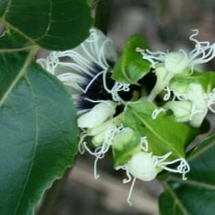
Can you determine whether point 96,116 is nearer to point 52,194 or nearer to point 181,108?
point 181,108

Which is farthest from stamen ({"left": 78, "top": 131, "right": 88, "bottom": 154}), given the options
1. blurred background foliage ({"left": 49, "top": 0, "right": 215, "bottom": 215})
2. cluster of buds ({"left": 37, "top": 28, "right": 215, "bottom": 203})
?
blurred background foliage ({"left": 49, "top": 0, "right": 215, "bottom": 215})

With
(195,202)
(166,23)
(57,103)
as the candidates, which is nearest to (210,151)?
(195,202)

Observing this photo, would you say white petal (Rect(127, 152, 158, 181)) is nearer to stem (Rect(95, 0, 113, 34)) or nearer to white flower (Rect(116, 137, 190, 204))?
white flower (Rect(116, 137, 190, 204))

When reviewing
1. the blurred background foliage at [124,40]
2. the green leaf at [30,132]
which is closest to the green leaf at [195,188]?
the green leaf at [30,132]

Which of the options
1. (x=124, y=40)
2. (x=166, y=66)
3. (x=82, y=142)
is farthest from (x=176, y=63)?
(x=124, y=40)

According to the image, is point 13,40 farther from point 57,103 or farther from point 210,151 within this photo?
point 210,151
